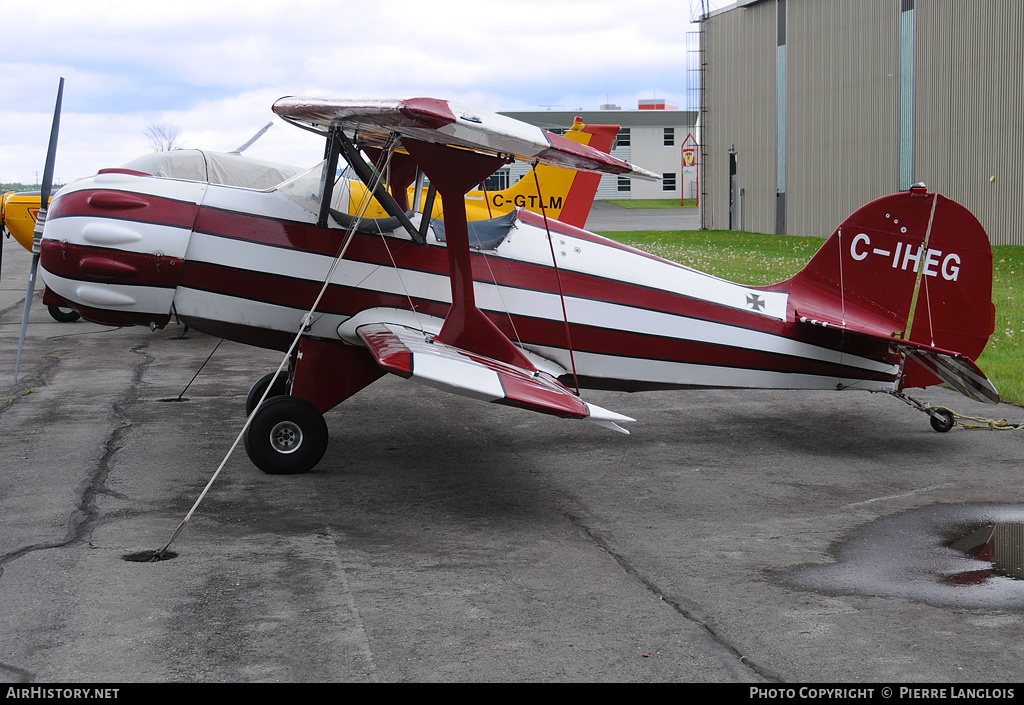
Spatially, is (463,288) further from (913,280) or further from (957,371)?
(957,371)

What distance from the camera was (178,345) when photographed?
569 inches

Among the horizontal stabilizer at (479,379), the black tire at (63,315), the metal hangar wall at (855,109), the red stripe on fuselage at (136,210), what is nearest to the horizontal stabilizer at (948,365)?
the horizontal stabilizer at (479,379)

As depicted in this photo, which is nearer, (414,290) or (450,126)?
(450,126)

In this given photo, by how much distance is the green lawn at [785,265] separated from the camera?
36.7 ft

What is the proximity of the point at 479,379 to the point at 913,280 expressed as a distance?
4.17 metres

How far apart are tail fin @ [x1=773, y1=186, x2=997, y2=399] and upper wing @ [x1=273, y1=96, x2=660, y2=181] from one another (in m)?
2.43

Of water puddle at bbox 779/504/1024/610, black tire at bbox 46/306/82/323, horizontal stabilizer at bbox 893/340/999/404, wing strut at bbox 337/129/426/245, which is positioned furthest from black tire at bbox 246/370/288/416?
black tire at bbox 46/306/82/323

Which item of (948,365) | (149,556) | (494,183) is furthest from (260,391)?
(494,183)

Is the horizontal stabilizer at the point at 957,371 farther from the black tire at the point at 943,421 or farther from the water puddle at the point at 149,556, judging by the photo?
the water puddle at the point at 149,556

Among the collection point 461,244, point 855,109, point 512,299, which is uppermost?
point 855,109

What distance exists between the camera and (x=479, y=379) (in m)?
6.06

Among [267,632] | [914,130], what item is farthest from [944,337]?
[914,130]

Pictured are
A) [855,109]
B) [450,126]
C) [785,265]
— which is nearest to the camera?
[450,126]

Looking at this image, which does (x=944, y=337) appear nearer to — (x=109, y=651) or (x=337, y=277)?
(x=337, y=277)
